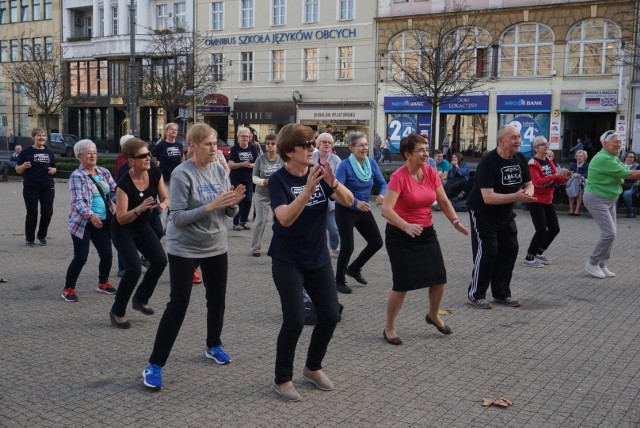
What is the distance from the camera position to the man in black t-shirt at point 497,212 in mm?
7016

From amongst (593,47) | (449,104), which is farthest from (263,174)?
(449,104)

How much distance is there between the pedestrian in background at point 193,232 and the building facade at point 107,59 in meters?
43.3

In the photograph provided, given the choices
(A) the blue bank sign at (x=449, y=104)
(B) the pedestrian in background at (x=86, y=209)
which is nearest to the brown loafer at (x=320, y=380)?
(B) the pedestrian in background at (x=86, y=209)

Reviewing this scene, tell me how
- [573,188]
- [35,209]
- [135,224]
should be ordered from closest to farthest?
[135,224], [35,209], [573,188]

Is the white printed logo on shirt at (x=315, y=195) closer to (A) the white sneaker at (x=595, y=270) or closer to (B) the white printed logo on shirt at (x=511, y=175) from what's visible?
(B) the white printed logo on shirt at (x=511, y=175)

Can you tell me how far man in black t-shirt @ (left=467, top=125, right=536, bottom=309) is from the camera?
7.02 m

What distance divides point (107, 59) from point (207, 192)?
48491mm

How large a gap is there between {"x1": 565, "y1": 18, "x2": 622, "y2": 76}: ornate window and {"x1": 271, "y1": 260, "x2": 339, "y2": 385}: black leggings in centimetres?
3252

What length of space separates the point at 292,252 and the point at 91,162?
3.78 metres

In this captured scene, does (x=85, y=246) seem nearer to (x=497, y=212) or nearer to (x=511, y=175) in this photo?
(x=497, y=212)

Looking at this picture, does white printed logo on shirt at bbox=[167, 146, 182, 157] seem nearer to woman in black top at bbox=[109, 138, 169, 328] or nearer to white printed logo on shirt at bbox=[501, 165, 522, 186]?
woman in black top at bbox=[109, 138, 169, 328]

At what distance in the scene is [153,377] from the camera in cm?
480

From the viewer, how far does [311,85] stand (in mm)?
42531

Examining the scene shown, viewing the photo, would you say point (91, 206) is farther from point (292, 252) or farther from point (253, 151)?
point (253, 151)
